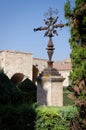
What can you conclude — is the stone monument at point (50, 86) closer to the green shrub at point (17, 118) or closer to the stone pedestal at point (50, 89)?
the stone pedestal at point (50, 89)

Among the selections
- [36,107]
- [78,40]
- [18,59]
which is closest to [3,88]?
[36,107]

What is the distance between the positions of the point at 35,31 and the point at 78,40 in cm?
618

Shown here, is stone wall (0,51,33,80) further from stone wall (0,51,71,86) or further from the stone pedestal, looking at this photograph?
the stone pedestal

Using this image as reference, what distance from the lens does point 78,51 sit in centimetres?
706

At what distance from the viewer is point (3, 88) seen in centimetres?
990

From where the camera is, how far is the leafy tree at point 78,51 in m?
6.95

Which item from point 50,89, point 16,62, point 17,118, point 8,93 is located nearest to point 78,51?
point 17,118

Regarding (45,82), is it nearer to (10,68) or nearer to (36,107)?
(36,107)

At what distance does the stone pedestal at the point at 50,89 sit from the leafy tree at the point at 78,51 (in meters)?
4.75

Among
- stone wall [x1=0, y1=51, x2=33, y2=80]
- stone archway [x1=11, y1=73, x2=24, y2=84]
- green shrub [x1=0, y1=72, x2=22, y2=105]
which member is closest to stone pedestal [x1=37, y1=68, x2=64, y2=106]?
green shrub [x1=0, y1=72, x2=22, y2=105]

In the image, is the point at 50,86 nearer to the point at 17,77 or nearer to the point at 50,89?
the point at 50,89

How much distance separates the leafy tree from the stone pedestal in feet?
15.6

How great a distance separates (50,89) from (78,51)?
199 inches

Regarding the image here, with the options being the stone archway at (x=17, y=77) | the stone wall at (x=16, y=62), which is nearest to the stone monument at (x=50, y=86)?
the stone wall at (x=16, y=62)
